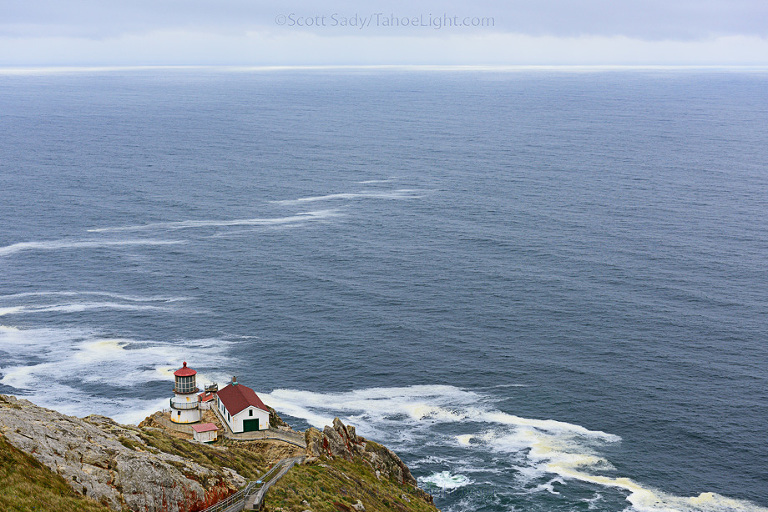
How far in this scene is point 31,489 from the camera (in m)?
37.9

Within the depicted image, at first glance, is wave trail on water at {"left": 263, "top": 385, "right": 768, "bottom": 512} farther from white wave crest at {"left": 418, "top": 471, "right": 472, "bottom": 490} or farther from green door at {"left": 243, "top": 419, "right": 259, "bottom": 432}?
green door at {"left": 243, "top": 419, "right": 259, "bottom": 432}

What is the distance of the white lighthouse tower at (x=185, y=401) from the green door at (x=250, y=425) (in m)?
4.72

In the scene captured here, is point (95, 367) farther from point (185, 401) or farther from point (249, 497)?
point (249, 497)

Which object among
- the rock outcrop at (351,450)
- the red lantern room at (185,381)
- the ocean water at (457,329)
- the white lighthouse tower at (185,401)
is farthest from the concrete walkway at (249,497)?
the ocean water at (457,329)

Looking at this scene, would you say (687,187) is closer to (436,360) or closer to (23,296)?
(436,360)

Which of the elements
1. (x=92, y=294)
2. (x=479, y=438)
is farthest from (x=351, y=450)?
(x=92, y=294)

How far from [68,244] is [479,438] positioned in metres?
98.4

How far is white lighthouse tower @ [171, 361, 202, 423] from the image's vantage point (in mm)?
70000

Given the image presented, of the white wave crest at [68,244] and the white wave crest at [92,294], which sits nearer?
the white wave crest at [92,294]

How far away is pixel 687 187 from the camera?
19600 cm

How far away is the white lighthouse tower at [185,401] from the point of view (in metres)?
70.0

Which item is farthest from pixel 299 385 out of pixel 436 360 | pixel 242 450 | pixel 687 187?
pixel 687 187

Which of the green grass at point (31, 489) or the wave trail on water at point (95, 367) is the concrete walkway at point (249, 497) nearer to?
the green grass at point (31, 489)

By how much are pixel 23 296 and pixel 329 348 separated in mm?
52221
